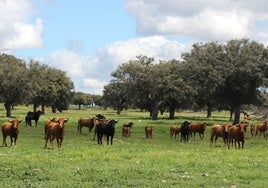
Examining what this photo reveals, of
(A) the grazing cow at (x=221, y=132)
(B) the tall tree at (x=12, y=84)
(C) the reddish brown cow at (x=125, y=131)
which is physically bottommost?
(C) the reddish brown cow at (x=125, y=131)

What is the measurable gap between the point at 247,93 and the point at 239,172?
185 ft

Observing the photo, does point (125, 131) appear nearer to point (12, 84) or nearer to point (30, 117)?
point (30, 117)

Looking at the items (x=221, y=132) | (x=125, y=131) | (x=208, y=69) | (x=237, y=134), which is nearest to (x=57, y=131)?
(x=237, y=134)

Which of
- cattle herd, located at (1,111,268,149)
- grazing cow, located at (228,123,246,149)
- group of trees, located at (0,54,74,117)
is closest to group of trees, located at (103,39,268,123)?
group of trees, located at (0,54,74,117)

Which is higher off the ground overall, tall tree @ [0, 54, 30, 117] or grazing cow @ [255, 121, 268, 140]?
tall tree @ [0, 54, 30, 117]

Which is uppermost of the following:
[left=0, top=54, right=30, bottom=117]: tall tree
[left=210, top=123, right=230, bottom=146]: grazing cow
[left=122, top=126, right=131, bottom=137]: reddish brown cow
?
[left=0, top=54, right=30, bottom=117]: tall tree

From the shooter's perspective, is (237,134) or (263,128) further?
(263,128)

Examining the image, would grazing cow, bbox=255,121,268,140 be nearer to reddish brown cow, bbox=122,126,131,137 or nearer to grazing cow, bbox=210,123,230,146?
grazing cow, bbox=210,123,230,146

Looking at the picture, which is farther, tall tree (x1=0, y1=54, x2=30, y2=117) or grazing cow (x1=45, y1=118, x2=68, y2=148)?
tall tree (x1=0, y1=54, x2=30, y2=117)

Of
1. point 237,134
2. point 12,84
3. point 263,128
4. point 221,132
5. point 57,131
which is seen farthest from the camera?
point 12,84

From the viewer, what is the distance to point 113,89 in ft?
368

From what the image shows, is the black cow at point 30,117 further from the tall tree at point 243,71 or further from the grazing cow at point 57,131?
the tall tree at point 243,71

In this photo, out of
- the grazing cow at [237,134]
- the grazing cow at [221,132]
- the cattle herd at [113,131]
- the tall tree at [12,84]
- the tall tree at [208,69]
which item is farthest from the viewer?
the tall tree at [12,84]

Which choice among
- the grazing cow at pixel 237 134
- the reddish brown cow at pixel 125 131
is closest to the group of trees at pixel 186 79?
the reddish brown cow at pixel 125 131
